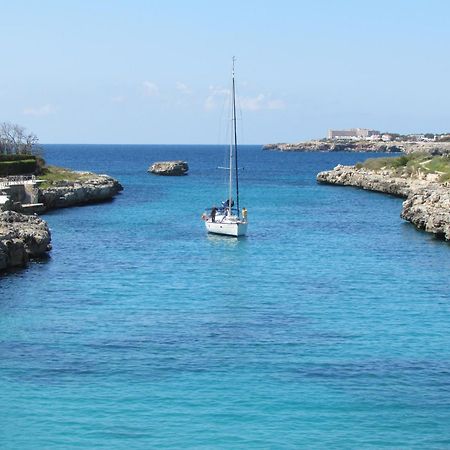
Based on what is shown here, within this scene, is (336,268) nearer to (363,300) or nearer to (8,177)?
(363,300)

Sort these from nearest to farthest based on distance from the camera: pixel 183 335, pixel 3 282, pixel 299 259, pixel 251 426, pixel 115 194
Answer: pixel 251 426 → pixel 183 335 → pixel 3 282 → pixel 299 259 → pixel 115 194

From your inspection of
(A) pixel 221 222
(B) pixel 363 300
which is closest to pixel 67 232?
(A) pixel 221 222

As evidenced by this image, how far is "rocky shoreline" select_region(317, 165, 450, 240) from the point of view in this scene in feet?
233

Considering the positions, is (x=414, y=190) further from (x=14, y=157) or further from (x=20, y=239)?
(x=20, y=239)

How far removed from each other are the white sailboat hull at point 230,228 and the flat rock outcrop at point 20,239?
1459 cm

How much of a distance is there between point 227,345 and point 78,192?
67.7 metres

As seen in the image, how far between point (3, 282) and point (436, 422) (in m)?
27.6

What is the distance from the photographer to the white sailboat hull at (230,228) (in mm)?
68750

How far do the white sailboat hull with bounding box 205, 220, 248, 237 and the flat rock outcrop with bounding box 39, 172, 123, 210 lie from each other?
27036 mm

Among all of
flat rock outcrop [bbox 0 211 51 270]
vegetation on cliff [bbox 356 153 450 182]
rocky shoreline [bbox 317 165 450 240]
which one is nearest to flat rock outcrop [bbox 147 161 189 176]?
→ rocky shoreline [bbox 317 165 450 240]

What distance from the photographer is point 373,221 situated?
8369 centimetres

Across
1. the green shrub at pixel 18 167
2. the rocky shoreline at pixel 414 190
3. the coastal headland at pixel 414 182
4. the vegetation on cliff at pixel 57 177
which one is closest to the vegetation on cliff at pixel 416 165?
the coastal headland at pixel 414 182

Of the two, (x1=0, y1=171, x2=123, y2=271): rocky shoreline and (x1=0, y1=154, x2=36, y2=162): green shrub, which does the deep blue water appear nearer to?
(x1=0, y1=171, x2=123, y2=271): rocky shoreline

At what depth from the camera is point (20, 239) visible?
53375 millimetres
